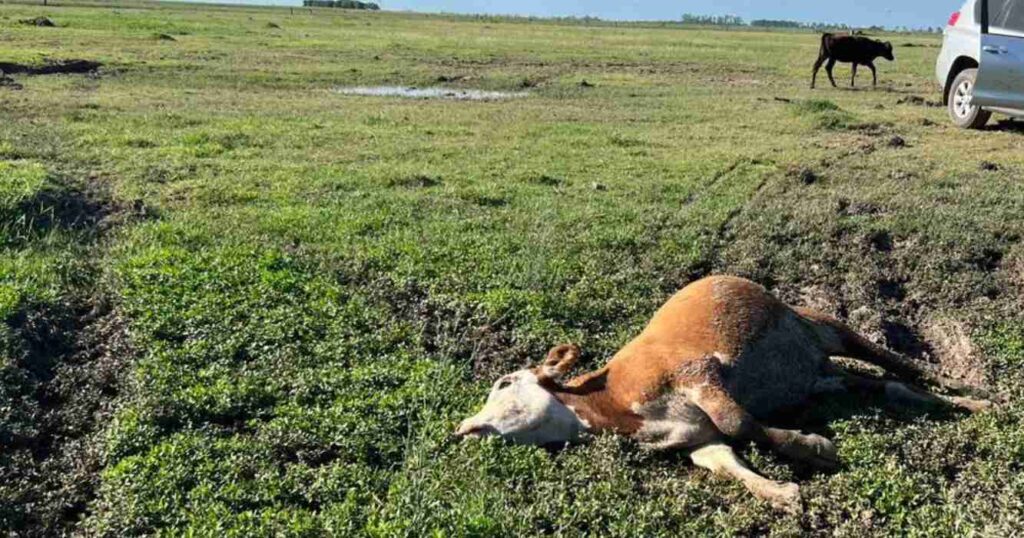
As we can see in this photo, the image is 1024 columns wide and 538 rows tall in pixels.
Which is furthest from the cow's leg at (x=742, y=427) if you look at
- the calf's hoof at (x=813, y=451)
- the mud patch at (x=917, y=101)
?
the mud patch at (x=917, y=101)

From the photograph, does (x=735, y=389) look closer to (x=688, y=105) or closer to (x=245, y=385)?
(x=245, y=385)

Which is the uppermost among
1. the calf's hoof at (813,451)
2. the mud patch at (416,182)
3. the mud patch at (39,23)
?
the mud patch at (39,23)

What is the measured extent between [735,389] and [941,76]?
11.8 metres

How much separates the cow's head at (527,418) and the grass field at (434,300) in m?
0.11

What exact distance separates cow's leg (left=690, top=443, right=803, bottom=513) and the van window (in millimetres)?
10396

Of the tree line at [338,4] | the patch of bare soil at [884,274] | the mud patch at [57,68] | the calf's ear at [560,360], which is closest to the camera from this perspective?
the calf's ear at [560,360]

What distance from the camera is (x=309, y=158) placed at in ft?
38.9

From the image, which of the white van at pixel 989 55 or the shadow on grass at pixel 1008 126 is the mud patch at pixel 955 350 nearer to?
the white van at pixel 989 55

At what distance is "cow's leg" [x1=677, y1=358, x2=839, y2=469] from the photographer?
175 inches

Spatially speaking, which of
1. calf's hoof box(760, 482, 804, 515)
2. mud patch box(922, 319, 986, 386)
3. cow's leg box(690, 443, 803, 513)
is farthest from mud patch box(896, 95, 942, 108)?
calf's hoof box(760, 482, 804, 515)

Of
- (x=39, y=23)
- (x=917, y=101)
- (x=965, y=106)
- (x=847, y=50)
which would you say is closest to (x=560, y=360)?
(x=965, y=106)

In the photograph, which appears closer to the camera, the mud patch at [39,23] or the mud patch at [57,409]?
the mud patch at [57,409]

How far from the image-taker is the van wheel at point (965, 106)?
13.5 meters

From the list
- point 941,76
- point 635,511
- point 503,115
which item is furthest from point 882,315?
point 503,115
